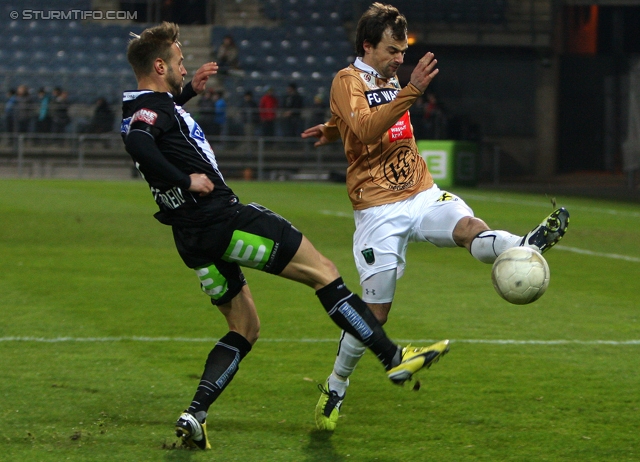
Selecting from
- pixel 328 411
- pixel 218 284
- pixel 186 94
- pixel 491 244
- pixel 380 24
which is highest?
pixel 380 24

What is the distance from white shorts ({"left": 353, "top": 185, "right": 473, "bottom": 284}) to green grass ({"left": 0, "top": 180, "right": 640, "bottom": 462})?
78cm

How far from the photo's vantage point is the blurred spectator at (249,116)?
27.6 meters

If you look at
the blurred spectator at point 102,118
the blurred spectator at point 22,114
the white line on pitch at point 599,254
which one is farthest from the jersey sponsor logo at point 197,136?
the blurred spectator at point 22,114

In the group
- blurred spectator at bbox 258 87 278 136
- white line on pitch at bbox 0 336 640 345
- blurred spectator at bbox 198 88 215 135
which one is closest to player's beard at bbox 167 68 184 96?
white line on pitch at bbox 0 336 640 345

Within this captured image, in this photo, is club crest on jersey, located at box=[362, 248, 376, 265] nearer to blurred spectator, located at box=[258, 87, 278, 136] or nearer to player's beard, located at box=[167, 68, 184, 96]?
player's beard, located at box=[167, 68, 184, 96]

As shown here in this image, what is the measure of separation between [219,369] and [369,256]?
38.3 inches

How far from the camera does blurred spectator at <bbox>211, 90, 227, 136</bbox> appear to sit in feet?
88.4

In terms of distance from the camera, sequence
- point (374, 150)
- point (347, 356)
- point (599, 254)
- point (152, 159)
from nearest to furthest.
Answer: point (152, 159), point (347, 356), point (374, 150), point (599, 254)

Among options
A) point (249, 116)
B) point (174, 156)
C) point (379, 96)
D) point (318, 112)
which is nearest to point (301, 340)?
point (379, 96)

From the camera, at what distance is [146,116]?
450 cm

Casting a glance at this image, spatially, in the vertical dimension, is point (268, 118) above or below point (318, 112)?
below

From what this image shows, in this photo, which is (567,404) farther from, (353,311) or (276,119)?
(276,119)

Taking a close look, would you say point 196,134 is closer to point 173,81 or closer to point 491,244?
point 173,81

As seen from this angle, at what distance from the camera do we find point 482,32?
1199 inches
